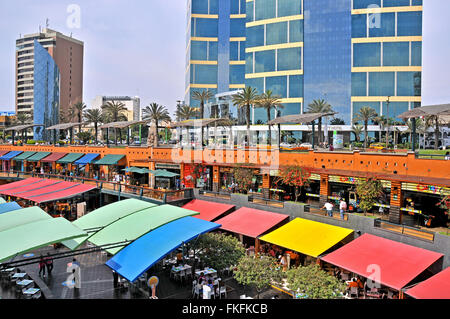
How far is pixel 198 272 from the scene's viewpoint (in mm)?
17469

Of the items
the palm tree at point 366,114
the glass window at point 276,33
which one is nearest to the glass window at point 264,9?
the glass window at point 276,33

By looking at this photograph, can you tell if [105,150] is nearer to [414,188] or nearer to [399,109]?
[414,188]

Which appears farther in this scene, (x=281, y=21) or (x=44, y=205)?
(x=281, y=21)

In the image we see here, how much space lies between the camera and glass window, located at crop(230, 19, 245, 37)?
3334 inches

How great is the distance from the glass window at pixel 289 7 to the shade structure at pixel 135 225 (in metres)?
58.4

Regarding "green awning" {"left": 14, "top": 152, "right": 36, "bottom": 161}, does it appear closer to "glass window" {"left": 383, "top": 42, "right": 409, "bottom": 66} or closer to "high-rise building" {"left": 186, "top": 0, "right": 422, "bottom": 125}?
"high-rise building" {"left": 186, "top": 0, "right": 422, "bottom": 125}

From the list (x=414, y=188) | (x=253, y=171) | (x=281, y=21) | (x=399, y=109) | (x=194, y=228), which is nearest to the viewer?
(x=194, y=228)

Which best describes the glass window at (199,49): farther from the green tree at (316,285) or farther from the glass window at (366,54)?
the green tree at (316,285)

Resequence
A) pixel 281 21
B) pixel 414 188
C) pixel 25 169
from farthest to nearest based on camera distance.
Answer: pixel 281 21 → pixel 25 169 → pixel 414 188

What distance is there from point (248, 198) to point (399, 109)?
46.8 meters

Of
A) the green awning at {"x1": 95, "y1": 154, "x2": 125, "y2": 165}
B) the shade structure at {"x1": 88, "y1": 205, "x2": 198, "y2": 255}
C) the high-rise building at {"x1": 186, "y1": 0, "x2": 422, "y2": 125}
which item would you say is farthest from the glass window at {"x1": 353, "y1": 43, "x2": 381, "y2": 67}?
the shade structure at {"x1": 88, "y1": 205, "x2": 198, "y2": 255}

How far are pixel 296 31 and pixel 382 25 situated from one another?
1535 centimetres

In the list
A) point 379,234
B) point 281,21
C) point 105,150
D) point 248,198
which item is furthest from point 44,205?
point 281,21

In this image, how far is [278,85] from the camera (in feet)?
219
